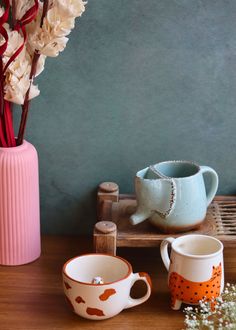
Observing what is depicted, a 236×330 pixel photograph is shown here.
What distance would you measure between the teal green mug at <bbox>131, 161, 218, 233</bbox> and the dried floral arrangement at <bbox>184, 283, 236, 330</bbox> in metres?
0.11

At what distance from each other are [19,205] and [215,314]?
321 millimetres

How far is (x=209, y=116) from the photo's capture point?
1094 millimetres

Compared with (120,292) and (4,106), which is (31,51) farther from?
(120,292)

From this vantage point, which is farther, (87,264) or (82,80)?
(82,80)

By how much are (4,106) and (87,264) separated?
251mm

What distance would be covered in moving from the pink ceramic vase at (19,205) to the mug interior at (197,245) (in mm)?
230

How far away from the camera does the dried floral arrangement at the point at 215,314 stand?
860mm

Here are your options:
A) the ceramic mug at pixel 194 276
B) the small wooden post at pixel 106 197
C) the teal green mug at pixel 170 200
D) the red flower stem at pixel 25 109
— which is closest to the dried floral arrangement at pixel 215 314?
the ceramic mug at pixel 194 276

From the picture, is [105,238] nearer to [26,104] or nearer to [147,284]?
[147,284]

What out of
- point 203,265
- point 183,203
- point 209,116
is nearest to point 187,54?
point 209,116

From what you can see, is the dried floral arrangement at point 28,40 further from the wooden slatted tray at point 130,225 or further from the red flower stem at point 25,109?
the wooden slatted tray at point 130,225

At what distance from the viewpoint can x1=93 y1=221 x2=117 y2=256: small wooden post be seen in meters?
0.98

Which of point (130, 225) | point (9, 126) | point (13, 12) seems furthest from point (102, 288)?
point (13, 12)

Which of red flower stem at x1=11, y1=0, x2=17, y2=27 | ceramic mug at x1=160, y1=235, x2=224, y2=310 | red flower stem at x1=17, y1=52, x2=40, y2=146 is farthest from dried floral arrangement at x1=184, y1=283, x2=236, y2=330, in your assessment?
red flower stem at x1=11, y1=0, x2=17, y2=27
